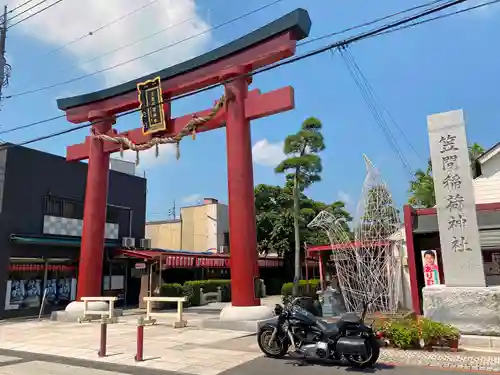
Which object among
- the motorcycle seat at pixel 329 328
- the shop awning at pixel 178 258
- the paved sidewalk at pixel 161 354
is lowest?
the paved sidewalk at pixel 161 354

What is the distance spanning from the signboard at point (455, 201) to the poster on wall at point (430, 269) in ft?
14.8

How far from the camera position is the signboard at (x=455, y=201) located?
9.99 m

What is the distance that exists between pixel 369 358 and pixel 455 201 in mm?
4822

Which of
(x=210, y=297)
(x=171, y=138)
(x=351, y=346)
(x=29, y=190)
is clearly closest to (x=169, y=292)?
(x=210, y=297)

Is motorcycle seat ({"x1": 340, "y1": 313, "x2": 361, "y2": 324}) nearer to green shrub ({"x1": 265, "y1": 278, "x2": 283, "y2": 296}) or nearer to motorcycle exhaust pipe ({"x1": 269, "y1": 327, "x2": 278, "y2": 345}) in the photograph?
motorcycle exhaust pipe ({"x1": 269, "y1": 327, "x2": 278, "y2": 345})

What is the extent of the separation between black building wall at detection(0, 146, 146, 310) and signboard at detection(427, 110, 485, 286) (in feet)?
51.3

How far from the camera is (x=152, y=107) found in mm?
15781

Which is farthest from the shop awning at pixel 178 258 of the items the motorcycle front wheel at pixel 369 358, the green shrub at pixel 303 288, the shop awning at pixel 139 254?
the motorcycle front wheel at pixel 369 358

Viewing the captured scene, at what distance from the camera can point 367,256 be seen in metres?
13.9

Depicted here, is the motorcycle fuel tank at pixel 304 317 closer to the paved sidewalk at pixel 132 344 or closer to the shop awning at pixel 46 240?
the paved sidewalk at pixel 132 344

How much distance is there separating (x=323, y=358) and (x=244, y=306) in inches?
196

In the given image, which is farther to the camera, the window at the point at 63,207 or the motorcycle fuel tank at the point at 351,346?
the window at the point at 63,207

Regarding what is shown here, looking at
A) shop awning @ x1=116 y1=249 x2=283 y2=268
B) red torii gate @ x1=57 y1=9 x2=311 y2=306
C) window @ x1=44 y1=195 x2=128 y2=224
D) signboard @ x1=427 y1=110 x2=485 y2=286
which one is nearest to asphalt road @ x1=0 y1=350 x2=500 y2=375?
signboard @ x1=427 y1=110 x2=485 y2=286

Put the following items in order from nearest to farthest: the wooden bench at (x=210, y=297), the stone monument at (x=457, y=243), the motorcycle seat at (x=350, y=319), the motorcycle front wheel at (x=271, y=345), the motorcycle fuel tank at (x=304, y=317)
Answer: the motorcycle seat at (x=350, y=319) < the motorcycle fuel tank at (x=304, y=317) < the motorcycle front wheel at (x=271, y=345) < the stone monument at (x=457, y=243) < the wooden bench at (x=210, y=297)
